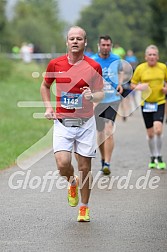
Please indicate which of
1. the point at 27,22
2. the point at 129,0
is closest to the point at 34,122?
the point at 27,22

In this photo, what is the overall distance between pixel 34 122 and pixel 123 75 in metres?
8.85

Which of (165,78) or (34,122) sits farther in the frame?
(34,122)

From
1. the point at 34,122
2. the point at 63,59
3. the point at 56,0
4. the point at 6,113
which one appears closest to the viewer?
the point at 63,59

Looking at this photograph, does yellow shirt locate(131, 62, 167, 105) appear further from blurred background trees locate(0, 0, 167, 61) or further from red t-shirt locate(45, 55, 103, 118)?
blurred background trees locate(0, 0, 167, 61)

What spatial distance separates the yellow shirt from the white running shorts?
490cm

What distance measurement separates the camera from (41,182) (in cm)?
1205

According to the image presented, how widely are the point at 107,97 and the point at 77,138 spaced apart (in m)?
4.38

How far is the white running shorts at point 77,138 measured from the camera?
9086 millimetres

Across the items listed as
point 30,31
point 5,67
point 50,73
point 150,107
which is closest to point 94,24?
point 30,31

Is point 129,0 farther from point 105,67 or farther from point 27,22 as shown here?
A: point 105,67

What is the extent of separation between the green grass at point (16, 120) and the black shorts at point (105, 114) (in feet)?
5.53

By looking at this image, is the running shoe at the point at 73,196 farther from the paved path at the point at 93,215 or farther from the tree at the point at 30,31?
the tree at the point at 30,31

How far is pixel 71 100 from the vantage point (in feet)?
29.6

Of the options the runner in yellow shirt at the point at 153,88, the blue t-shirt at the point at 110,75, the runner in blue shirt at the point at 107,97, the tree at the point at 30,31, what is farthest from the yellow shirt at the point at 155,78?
the tree at the point at 30,31
